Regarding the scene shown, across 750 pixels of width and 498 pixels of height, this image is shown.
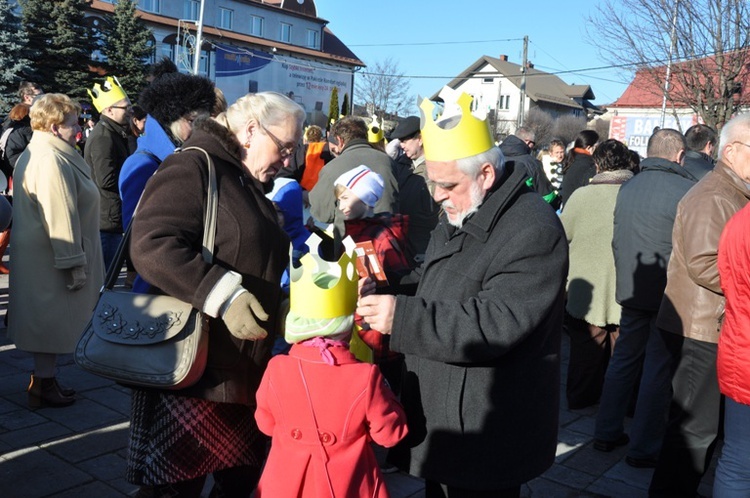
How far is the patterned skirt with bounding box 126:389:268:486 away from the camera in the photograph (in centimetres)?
251

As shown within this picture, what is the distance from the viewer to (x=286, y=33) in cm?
4884

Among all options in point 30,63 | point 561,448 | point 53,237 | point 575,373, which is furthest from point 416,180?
point 30,63

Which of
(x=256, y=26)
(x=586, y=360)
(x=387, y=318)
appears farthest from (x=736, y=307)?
(x=256, y=26)

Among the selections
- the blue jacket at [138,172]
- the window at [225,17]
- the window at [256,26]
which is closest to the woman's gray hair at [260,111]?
the blue jacket at [138,172]

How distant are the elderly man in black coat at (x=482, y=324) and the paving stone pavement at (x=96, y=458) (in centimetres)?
156

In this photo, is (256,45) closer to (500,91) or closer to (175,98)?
(500,91)

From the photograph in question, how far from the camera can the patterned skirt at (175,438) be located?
251 centimetres

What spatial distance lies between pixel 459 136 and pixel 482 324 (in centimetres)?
61

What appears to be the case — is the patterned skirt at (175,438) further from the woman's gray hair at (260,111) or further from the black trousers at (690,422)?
the black trousers at (690,422)

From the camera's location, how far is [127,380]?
242 cm

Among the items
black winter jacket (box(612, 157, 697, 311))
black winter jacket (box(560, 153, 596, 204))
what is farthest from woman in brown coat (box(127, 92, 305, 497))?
black winter jacket (box(560, 153, 596, 204))

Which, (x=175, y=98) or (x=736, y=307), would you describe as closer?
(x=736, y=307)

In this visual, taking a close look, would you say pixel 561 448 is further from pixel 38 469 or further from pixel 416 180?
pixel 38 469

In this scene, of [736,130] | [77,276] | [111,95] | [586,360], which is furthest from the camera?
[111,95]
